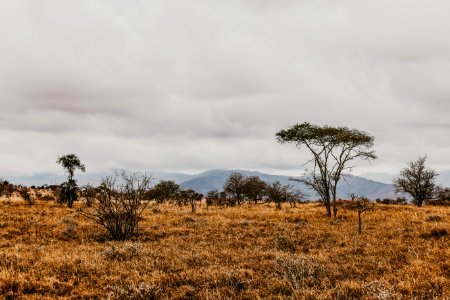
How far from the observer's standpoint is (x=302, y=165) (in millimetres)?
30141

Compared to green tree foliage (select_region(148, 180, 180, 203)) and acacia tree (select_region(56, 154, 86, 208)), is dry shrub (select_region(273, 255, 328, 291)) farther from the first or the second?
green tree foliage (select_region(148, 180, 180, 203))

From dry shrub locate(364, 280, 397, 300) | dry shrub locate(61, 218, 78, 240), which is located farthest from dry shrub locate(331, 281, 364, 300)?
dry shrub locate(61, 218, 78, 240)

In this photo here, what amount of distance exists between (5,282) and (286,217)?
1986 cm

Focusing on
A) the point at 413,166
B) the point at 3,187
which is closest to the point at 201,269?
the point at 3,187

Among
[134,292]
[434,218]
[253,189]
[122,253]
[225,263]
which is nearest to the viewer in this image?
[134,292]

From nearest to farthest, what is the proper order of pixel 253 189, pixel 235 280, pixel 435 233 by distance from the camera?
pixel 235 280 < pixel 435 233 < pixel 253 189

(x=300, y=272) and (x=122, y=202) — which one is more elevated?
(x=122, y=202)

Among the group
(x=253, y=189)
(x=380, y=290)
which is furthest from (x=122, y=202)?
(x=253, y=189)

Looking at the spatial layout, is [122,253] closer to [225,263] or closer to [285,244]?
[225,263]

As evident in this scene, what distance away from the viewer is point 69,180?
38.7 metres

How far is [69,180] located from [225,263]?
31483 millimetres

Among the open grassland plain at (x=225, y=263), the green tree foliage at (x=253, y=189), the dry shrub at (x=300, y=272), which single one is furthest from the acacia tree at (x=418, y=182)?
the dry shrub at (x=300, y=272)

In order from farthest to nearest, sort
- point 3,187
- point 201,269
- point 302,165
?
point 3,187 < point 302,165 < point 201,269

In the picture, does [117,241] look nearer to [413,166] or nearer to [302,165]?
[302,165]
